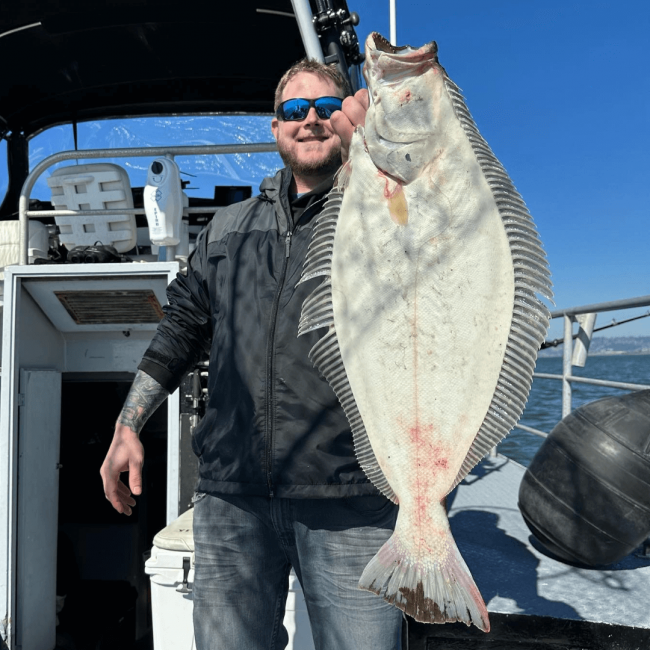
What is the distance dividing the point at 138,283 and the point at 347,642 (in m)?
2.75

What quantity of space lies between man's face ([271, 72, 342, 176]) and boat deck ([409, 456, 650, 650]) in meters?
1.57

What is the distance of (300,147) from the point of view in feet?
6.10

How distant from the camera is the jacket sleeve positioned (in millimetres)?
1967

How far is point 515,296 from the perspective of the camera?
1.26 metres

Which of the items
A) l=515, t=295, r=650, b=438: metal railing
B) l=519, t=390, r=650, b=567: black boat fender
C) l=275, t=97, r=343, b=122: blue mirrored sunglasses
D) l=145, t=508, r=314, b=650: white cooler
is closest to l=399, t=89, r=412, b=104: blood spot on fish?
l=275, t=97, r=343, b=122: blue mirrored sunglasses

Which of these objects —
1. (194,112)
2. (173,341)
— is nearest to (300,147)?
(173,341)

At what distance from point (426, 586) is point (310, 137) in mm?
1288

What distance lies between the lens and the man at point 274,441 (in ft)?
5.41

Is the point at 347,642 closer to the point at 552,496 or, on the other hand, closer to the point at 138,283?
the point at 552,496

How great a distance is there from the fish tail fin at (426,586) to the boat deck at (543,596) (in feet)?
2.92

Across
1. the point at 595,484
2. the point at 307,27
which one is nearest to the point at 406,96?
the point at 595,484

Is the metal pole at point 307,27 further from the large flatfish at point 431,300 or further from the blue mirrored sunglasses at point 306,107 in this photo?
the large flatfish at point 431,300

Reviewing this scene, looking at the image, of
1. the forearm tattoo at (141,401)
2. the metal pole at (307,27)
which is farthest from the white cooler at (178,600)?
the metal pole at (307,27)

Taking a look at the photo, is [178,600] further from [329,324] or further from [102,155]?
[102,155]
